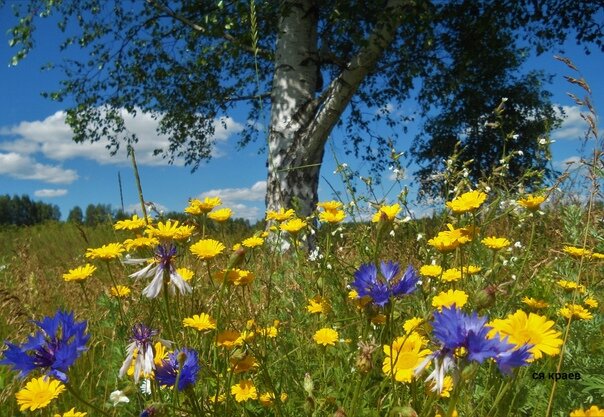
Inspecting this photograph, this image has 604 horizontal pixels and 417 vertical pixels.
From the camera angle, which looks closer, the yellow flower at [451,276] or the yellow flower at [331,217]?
the yellow flower at [451,276]

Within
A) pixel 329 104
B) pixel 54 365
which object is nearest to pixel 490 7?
pixel 329 104

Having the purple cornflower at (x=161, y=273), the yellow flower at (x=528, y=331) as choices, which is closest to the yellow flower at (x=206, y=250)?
the purple cornflower at (x=161, y=273)

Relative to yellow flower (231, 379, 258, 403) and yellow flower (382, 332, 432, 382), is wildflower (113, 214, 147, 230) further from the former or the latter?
yellow flower (382, 332, 432, 382)

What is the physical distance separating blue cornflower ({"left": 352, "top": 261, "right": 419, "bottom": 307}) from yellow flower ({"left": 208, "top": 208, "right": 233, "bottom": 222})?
3.02 feet

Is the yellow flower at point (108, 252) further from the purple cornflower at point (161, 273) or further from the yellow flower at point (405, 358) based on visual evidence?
the yellow flower at point (405, 358)

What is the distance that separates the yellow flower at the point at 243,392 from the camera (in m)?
1.42

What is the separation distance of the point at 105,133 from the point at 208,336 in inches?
361

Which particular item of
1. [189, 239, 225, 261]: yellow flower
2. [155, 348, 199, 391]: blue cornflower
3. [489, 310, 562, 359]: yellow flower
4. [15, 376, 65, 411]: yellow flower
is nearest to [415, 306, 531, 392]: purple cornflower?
[489, 310, 562, 359]: yellow flower

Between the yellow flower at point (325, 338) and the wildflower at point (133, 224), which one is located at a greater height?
the wildflower at point (133, 224)

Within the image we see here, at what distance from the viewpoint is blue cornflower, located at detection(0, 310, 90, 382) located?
0.91 m

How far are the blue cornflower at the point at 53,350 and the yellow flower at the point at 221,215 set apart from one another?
1063 millimetres

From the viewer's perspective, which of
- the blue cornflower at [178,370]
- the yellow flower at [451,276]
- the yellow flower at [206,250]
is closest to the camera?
the blue cornflower at [178,370]

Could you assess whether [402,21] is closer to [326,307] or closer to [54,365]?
[326,307]

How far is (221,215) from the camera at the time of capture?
204cm
